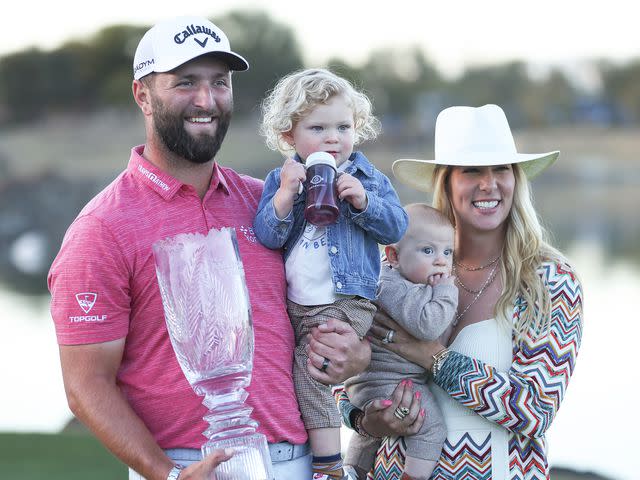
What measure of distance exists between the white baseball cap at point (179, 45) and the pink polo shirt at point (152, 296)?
26cm

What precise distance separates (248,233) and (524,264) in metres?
0.83

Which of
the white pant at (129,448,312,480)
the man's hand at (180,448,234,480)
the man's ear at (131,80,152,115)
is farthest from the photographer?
the man's ear at (131,80,152,115)

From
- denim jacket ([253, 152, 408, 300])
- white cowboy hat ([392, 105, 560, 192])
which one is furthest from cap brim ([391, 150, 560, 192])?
denim jacket ([253, 152, 408, 300])

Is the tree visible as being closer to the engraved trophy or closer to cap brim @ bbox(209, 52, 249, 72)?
cap brim @ bbox(209, 52, 249, 72)

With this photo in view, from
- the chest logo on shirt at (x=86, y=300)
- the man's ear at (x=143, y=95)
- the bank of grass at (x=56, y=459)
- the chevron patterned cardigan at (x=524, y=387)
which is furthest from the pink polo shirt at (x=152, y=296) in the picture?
the bank of grass at (x=56, y=459)

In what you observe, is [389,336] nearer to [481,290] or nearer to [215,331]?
[481,290]

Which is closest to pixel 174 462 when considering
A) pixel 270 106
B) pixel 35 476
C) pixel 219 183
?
pixel 219 183

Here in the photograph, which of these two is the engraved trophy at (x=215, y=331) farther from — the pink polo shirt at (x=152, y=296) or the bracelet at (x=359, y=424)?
the bracelet at (x=359, y=424)

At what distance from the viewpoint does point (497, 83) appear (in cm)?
1162

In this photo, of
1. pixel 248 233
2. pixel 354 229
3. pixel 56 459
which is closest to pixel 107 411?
pixel 248 233

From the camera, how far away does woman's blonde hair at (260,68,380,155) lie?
94.2 inches

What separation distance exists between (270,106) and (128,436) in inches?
41.5

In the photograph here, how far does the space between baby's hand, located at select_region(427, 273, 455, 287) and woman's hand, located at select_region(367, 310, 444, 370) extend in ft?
0.53

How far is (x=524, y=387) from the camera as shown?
7.75 feet
